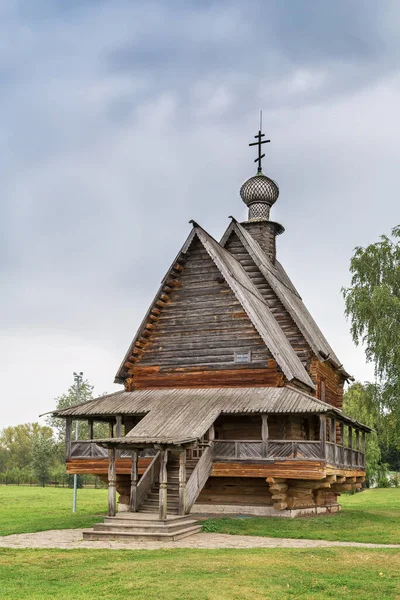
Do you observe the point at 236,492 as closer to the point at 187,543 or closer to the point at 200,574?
the point at 187,543

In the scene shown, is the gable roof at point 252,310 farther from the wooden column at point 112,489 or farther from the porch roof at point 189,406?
the wooden column at point 112,489

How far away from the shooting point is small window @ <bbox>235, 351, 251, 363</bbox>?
25484 millimetres

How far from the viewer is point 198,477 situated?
22.0 meters

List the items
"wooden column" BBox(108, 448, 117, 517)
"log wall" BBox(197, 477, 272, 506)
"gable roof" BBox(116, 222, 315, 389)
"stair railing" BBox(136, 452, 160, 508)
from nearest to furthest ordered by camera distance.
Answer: "wooden column" BBox(108, 448, 117, 517), "stair railing" BBox(136, 452, 160, 508), "log wall" BBox(197, 477, 272, 506), "gable roof" BBox(116, 222, 315, 389)

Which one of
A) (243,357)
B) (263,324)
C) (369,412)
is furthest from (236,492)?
(369,412)

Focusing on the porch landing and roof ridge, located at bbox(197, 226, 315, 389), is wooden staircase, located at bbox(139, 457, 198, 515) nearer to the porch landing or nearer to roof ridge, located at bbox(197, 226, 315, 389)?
the porch landing

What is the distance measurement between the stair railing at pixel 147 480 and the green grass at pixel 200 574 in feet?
19.4

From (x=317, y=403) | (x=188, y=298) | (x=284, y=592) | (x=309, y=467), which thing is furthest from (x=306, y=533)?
(x=188, y=298)

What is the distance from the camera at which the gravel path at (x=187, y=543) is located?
16.4 m

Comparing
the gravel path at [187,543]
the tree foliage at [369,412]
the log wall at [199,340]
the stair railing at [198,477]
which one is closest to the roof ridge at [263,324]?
the log wall at [199,340]

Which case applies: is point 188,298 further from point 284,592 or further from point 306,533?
point 284,592

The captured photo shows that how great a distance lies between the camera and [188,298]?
2711 cm

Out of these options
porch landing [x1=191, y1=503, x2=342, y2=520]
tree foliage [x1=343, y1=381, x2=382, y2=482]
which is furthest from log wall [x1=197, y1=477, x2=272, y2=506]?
tree foliage [x1=343, y1=381, x2=382, y2=482]

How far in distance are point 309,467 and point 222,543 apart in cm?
619
